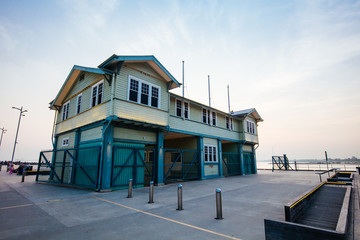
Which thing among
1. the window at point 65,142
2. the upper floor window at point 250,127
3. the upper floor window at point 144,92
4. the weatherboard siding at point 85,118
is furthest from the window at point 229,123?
the window at point 65,142

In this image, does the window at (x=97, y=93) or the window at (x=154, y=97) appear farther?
the window at (x=154, y=97)

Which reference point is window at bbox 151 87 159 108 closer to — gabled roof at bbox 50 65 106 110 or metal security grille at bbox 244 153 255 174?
gabled roof at bbox 50 65 106 110

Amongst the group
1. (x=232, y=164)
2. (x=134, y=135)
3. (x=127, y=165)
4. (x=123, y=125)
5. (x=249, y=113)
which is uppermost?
(x=249, y=113)

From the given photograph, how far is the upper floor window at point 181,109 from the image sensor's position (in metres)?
18.3

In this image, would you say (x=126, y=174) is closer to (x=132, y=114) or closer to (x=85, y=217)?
(x=132, y=114)

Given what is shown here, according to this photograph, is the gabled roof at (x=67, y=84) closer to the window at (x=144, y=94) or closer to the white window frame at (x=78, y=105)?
the white window frame at (x=78, y=105)

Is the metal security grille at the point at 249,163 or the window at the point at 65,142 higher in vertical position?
the window at the point at 65,142

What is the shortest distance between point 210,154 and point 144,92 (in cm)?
1113

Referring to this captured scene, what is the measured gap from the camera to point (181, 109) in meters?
18.6

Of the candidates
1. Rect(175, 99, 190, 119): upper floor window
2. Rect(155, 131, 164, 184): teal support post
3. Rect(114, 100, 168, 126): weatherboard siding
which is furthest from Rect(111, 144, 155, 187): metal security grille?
Rect(175, 99, 190, 119): upper floor window

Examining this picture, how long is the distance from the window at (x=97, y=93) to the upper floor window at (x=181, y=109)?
7028 millimetres

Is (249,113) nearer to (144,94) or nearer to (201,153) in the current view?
(201,153)

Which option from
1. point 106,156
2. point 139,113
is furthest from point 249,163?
point 106,156

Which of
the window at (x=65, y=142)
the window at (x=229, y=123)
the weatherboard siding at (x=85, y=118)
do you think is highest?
the window at (x=229, y=123)
